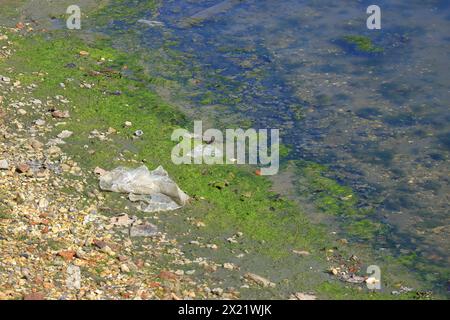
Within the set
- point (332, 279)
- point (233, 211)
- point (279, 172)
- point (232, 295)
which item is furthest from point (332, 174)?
point (232, 295)

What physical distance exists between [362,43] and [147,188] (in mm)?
4831

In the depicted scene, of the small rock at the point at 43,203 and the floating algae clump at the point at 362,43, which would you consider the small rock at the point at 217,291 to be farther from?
the floating algae clump at the point at 362,43

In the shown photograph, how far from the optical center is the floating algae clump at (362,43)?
38.8 ft

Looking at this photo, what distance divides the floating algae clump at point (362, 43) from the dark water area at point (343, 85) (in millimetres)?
79

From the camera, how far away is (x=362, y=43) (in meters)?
12.0

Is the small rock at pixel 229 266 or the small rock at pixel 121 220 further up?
the small rock at pixel 121 220

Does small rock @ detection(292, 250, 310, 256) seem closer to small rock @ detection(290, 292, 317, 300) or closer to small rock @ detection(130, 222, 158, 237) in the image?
small rock @ detection(290, 292, 317, 300)

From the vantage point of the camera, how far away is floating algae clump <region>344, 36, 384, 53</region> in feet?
38.8

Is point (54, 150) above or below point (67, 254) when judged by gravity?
above

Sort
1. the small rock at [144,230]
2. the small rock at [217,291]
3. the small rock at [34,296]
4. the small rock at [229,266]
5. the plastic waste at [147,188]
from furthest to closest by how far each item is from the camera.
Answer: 1. the plastic waste at [147,188]
2. the small rock at [144,230]
3. the small rock at [229,266]
4. the small rock at [217,291]
5. the small rock at [34,296]

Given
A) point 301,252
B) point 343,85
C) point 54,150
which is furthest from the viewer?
point 343,85

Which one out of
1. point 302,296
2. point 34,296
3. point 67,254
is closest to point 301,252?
point 302,296

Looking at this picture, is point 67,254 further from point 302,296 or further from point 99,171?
point 302,296

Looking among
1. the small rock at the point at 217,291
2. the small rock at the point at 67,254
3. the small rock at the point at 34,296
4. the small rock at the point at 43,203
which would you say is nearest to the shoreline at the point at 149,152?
the small rock at the point at 217,291
